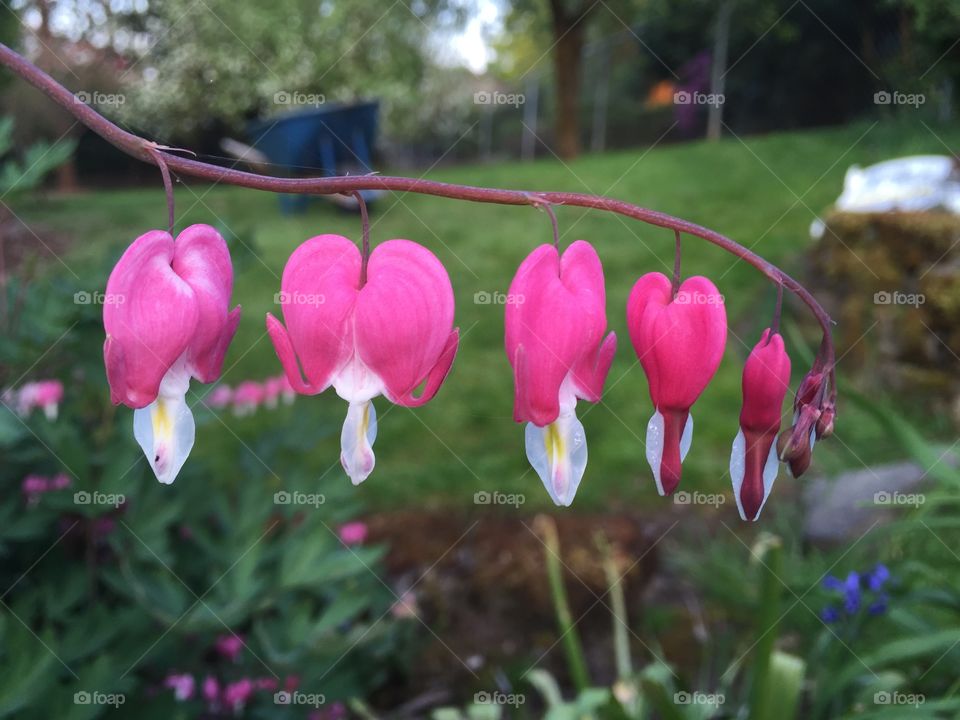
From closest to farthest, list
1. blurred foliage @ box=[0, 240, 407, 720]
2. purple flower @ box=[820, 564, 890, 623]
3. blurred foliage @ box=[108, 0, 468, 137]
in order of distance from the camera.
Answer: blurred foliage @ box=[0, 240, 407, 720] → purple flower @ box=[820, 564, 890, 623] → blurred foliage @ box=[108, 0, 468, 137]

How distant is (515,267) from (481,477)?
1895 millimetres

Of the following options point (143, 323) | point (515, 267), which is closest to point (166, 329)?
point (143, 323)

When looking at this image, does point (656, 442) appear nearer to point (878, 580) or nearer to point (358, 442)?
point (358, 442)

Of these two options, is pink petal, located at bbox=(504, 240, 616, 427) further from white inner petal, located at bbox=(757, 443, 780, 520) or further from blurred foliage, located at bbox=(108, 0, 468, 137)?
blurred foliage, located at bbox=(108, 0, 468, 137)

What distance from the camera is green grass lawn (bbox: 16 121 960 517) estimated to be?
3.19 m

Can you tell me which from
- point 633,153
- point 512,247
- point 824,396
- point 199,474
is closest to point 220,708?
point 199,474

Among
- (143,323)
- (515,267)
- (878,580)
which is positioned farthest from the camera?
(515,267)

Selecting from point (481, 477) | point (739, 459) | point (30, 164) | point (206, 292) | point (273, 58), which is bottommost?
point (739, 459)

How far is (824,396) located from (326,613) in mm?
1069

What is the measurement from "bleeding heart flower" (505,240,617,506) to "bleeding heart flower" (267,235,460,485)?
55 mm

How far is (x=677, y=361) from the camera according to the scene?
674 millimetres

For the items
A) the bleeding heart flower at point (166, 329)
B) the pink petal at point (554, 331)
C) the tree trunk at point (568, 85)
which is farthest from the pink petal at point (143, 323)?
the tree trunk at point (568, 85)

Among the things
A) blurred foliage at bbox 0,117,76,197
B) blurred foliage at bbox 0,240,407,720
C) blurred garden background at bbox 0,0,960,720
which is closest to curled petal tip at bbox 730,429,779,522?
blurred garden background at bbox 0,0,960,720

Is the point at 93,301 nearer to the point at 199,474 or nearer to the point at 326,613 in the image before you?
the point at 199,474
